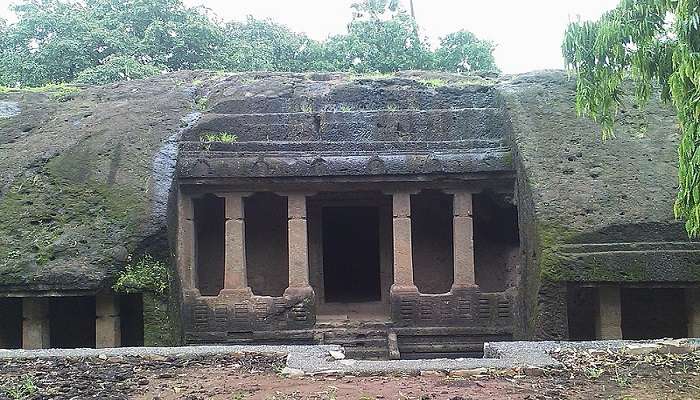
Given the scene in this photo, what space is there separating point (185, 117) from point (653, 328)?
8.48 metres

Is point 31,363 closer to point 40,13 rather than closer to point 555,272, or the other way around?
point 555,272

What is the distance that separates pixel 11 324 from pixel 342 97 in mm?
6803

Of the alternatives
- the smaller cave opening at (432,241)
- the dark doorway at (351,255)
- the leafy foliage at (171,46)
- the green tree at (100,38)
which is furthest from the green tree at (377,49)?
the smaller cave opening at (432,241)

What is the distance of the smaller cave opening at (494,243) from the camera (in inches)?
475

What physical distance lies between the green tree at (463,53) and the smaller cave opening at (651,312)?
1494cm

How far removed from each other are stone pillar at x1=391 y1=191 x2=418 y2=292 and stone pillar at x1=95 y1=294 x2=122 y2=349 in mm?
4352

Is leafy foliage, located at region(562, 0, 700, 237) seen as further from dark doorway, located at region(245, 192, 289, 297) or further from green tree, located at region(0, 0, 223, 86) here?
green tree, located at region(0, 0, 223, 86)

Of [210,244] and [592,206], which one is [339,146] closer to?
[210,244]

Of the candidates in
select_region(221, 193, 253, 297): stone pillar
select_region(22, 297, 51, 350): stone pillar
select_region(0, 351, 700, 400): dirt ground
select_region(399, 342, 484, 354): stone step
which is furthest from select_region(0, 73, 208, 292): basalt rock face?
select_region(399, 342, 484, 354): stone step

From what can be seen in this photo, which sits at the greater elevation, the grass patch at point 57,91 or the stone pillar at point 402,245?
the grass patch at point 57,91

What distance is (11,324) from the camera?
1052cm

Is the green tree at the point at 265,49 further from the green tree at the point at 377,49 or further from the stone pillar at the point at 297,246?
the stone pillar at the point at 297,246

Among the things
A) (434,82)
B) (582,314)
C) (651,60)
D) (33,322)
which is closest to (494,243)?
(582,314)

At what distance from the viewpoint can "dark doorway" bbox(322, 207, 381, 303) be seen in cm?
1603
